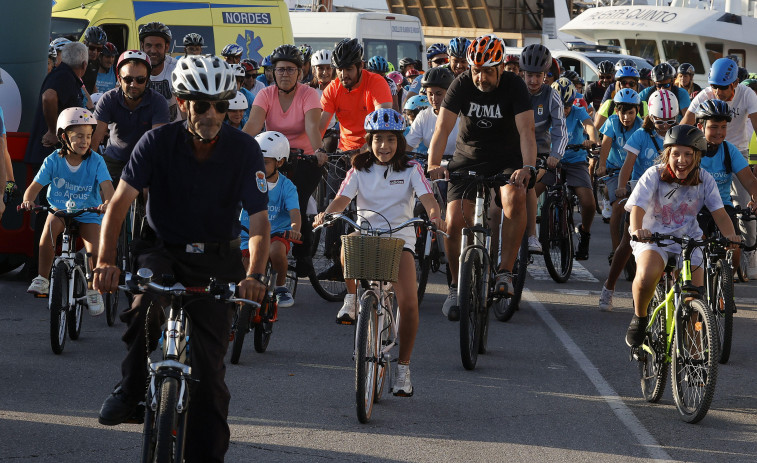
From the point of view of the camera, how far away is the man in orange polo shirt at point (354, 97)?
12523 millimetres

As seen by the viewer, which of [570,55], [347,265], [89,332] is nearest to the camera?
[347,265]

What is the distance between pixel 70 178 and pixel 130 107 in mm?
1191

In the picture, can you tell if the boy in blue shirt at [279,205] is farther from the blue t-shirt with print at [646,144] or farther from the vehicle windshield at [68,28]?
the vehicle windshield at [68,28]

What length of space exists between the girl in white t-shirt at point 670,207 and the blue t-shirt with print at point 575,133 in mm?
5391

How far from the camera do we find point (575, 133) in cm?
1441

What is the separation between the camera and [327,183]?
1338 cm

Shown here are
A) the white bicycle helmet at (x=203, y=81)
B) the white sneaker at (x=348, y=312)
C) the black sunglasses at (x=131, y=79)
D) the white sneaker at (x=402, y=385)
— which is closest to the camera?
the white bicycle helmet at (x=203, y=81)

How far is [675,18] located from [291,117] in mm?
31885

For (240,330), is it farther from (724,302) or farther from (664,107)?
(664,107)

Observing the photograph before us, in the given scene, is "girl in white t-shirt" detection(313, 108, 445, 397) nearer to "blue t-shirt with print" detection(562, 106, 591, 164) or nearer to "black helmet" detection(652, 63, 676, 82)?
"blue t-shirt with print" detection(562, 106, 591, 164)

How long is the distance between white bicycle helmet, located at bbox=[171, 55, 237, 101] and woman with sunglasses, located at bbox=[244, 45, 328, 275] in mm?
6168

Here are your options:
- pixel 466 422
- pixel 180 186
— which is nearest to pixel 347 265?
pixel 466 422

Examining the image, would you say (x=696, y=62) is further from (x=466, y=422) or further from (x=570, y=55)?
(x=466, y=422)

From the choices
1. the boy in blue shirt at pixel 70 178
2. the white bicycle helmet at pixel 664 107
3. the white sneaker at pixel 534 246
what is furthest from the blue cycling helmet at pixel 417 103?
the boy in blue shirt at pixel 70 178
